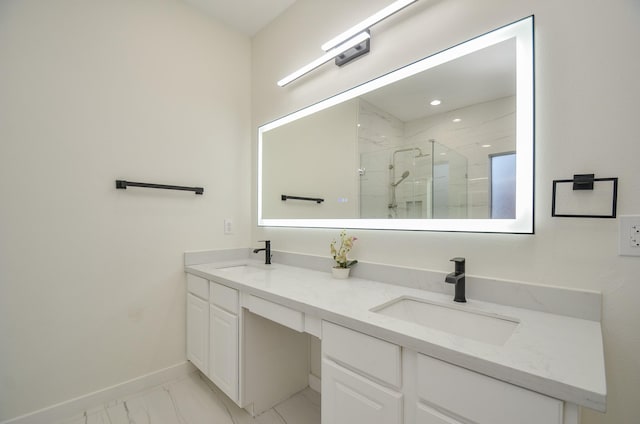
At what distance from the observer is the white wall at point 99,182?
4.85 ft

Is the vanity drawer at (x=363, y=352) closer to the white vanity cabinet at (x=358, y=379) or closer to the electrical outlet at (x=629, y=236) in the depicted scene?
the white vanity cabinet at (x=358, y=379)

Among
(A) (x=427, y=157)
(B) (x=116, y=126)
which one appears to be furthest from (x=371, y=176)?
(B) (x=116, y=126)

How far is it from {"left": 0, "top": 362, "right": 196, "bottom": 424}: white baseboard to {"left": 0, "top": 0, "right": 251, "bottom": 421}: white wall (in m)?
0.04

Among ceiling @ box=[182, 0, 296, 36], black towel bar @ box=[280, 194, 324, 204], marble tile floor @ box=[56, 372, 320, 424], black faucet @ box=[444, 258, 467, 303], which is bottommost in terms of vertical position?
marble tile floor @ box=[56, 372, 320, 424]

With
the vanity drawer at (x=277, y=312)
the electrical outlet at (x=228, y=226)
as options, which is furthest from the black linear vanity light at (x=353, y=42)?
the vanity drawer at (x=277, y=312)

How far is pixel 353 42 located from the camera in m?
1.60

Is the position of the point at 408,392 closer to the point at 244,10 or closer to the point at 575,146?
the point at 575,146

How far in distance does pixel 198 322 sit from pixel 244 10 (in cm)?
232

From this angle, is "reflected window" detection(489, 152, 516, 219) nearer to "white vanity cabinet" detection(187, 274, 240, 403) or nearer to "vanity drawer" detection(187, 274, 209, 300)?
"white vanity cabinet" detection(187, 274, 240, 403)

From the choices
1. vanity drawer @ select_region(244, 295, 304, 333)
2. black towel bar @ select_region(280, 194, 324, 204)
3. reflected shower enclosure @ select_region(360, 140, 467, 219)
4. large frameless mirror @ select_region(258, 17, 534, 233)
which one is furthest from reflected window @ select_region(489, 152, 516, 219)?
black towel bar @ select_region(280, 194, 324, 204)

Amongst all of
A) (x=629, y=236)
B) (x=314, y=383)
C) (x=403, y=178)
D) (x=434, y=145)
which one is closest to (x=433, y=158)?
(x=434, y=145)

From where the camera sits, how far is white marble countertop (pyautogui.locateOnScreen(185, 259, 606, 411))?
0.62 metres

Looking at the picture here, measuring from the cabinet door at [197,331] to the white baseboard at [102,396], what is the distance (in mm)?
123

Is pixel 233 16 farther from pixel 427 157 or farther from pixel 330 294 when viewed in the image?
pixel 330 294
